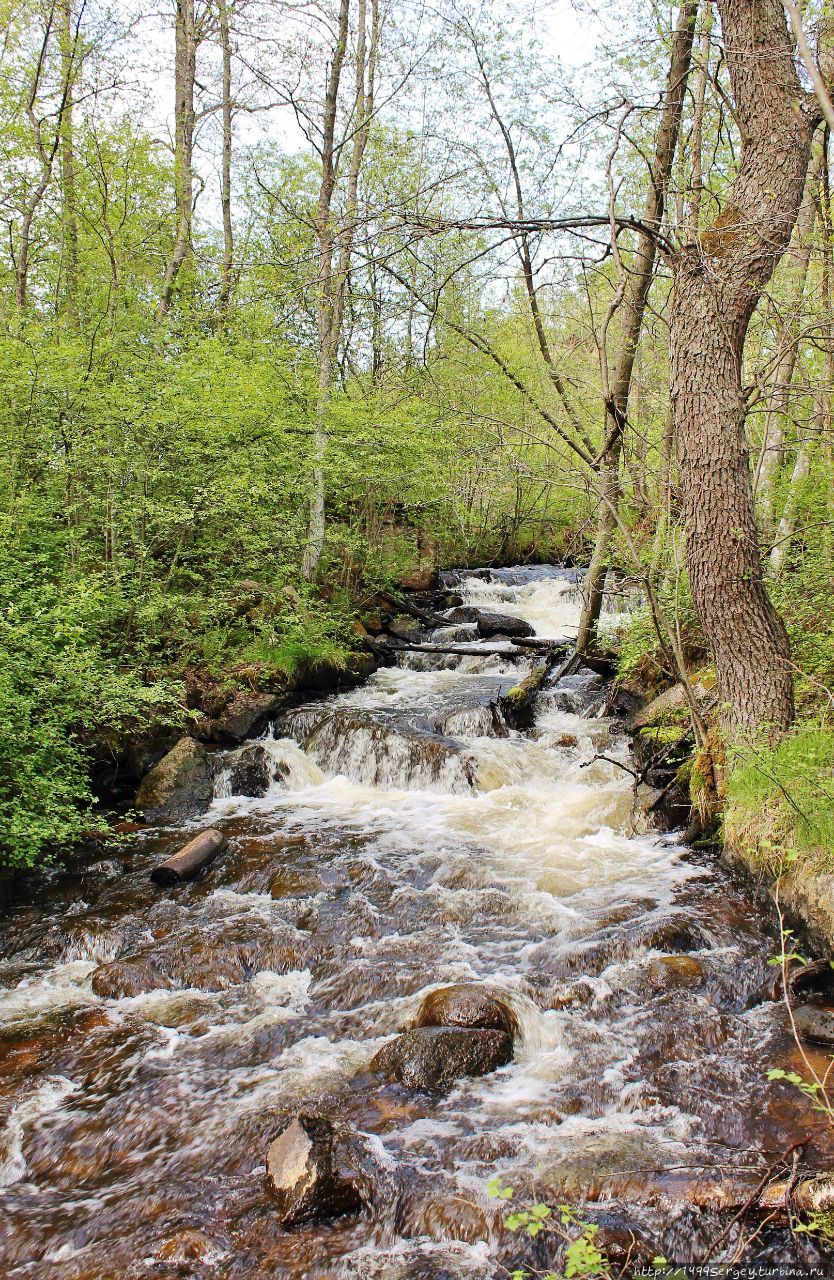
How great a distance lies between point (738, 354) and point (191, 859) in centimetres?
648

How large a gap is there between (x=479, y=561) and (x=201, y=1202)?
18.9m

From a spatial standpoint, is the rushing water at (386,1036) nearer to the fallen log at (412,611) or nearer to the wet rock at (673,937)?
the wet rock at (673,937)

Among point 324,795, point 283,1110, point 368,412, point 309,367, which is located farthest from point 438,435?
point 283,1110

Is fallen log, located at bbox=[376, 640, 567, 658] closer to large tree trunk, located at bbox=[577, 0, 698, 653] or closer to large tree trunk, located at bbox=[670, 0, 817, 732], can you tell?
large tree trunk, located at bbox=[577, 0, 698, 653]

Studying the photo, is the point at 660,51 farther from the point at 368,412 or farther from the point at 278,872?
the point at 278,872

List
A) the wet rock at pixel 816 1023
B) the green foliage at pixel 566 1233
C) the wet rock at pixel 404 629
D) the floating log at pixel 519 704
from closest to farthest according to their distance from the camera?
1. the green foliage at pixel 566 1233
2. the wet rock at pixel 816 1023
3. the floating log at pixel 519 704
4. the wet rock at pixel 404 629

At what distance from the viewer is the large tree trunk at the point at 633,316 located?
24.5 ft

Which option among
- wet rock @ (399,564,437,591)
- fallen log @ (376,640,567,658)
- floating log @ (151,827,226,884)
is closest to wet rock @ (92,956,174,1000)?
floating log @ (151,827,226,884)

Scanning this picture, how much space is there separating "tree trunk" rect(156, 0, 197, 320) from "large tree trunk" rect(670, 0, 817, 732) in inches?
398

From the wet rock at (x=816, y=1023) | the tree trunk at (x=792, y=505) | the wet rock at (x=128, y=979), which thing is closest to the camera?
the wet rock at (x=816, y=1023)

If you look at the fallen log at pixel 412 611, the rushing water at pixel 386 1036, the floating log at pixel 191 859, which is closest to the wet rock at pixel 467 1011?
the rushing water at pixel 386 1036

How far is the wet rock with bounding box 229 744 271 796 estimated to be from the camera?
905cm

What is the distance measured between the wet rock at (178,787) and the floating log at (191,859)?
37.4 inches

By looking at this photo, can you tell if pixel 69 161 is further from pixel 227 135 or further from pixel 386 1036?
pixel 386 1036
